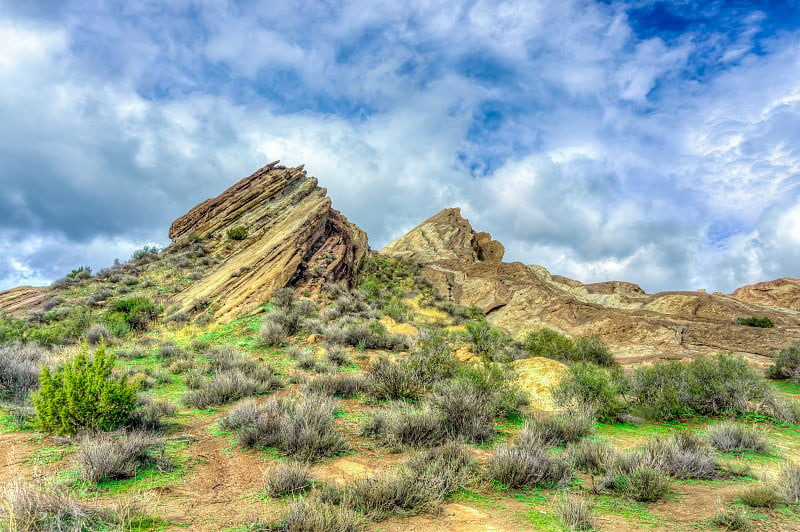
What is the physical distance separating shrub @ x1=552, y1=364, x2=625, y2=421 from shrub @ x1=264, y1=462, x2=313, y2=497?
568 cm

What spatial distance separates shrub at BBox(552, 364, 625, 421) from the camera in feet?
26.1

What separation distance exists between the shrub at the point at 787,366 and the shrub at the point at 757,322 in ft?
20.8

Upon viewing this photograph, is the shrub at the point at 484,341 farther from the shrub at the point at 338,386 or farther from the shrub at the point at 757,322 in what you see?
the shrub at the point at 757,322

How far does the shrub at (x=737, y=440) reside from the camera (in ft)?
19.1

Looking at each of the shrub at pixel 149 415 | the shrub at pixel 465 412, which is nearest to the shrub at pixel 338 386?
the shrub at pixel 465 412

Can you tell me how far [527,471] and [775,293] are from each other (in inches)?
1783

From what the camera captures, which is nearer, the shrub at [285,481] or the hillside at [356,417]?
the hillside at [356,417]

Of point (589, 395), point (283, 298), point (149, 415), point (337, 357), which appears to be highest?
point (283, 298)

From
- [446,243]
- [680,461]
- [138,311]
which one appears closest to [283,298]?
[138,311]

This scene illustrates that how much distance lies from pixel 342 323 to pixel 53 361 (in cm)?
841

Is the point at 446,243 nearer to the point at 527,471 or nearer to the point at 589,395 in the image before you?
the point at 589,395

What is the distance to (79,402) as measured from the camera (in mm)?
5422

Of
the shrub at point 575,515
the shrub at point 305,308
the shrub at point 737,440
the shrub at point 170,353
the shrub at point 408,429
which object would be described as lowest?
the shrub at point 575,515

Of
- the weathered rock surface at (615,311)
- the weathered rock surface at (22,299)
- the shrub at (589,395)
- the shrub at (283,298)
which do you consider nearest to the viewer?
the shrub at (589,395)
